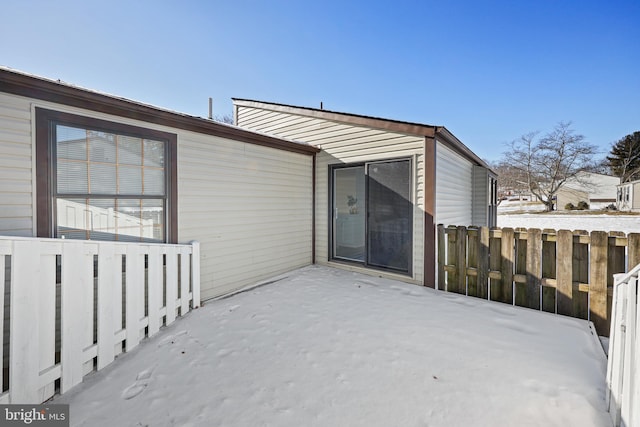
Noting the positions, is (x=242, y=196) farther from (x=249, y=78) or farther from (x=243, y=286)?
(x=249, y=78)

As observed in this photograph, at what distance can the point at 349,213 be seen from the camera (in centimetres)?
534

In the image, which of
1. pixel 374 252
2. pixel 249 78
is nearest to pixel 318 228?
pixel 374 252

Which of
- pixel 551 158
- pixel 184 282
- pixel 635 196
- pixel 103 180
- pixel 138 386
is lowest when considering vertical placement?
pixel 138 386

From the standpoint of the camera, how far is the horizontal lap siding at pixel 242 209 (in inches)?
148

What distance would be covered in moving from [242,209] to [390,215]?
248cm

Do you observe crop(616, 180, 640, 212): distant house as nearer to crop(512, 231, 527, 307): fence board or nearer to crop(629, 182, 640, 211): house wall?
crop(629, 182, 640, 211): house wall

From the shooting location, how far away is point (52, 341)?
1911 millimetres

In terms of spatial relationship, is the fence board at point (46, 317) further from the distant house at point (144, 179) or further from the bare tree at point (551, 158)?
the bare tree at point (551, 158)

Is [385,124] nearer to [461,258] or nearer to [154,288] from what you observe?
[461,258]

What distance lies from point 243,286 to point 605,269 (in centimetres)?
455

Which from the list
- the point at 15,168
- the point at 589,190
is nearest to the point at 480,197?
the point at 15,168

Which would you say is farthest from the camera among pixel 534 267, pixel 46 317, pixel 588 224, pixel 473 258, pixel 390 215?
pixel 588 224

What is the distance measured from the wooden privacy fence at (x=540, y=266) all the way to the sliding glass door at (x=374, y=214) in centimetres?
66

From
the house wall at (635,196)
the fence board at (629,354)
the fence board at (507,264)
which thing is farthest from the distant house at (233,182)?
the house wall at (635,196)
